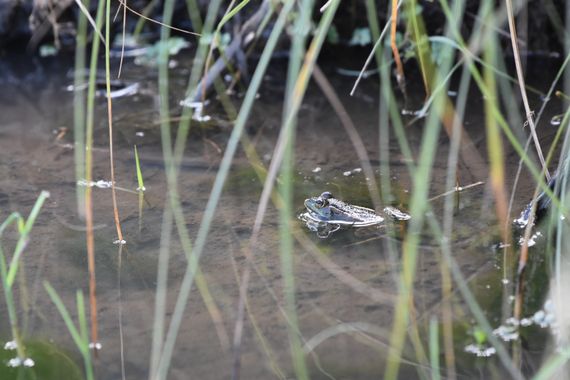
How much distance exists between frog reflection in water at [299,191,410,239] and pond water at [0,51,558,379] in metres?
0.06

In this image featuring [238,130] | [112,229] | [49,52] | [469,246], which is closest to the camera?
[238,130]

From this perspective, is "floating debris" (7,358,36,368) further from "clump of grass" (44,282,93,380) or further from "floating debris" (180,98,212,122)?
"floating debris" (180,98,212,122)

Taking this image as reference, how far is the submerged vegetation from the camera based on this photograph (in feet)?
7.75

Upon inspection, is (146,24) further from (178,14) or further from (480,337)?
(480,337)

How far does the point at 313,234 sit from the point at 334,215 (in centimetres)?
13

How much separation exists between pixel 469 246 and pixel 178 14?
165 inches

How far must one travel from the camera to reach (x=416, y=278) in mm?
2863

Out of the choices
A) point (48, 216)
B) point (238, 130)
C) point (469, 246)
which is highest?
point (238, 130)

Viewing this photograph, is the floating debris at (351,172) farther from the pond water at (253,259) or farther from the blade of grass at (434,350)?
the blade of grass at (434,350)

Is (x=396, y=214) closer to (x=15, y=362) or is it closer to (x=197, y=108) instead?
(x=15, y=362)

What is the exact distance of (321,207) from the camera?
3445 millimetres

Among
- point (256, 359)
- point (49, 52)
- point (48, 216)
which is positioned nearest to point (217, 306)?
point (256, 359)

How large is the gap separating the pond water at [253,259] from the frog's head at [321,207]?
0.35 feet

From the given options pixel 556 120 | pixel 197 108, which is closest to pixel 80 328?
pixel 197 108
